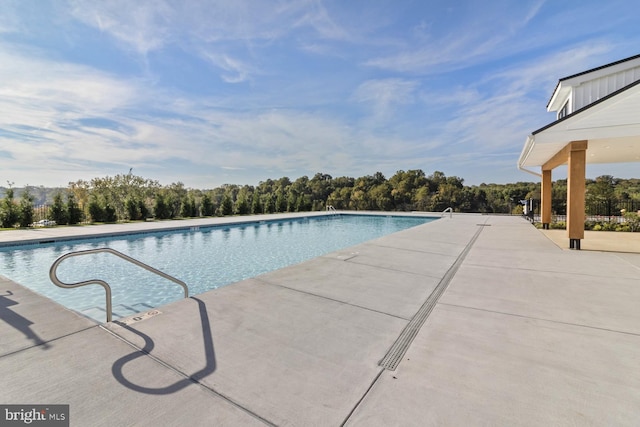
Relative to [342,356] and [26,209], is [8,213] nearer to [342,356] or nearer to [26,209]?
[26,209]

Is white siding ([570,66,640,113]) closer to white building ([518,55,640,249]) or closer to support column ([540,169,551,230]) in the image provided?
white building ([518,55,640,249])

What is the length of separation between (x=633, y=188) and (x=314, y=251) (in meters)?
29.1

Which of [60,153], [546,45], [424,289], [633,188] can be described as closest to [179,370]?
[424,289]

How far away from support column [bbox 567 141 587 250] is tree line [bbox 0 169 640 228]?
9.62 meters

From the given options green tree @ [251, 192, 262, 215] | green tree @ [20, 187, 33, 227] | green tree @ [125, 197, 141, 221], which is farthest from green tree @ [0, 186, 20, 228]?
green tree @ [251, 192, 262, 215]

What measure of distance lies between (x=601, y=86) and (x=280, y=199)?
61.4 ft

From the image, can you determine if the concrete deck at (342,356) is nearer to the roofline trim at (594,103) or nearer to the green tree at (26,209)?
the roofline trim at (594,103)

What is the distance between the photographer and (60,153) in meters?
16.0

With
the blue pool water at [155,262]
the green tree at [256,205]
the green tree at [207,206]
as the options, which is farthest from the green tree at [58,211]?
the green tree at [256,205]

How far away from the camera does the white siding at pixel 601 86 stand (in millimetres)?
7277

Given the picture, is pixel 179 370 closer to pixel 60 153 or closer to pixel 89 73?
pixel 89 73

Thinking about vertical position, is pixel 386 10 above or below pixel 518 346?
above

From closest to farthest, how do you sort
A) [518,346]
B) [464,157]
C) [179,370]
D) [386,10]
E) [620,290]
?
1. [179,370]
2. [518,346]
3. [620,290]
4. [386,10]
5. [464,157]

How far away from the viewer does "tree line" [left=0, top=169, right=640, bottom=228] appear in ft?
42.0
